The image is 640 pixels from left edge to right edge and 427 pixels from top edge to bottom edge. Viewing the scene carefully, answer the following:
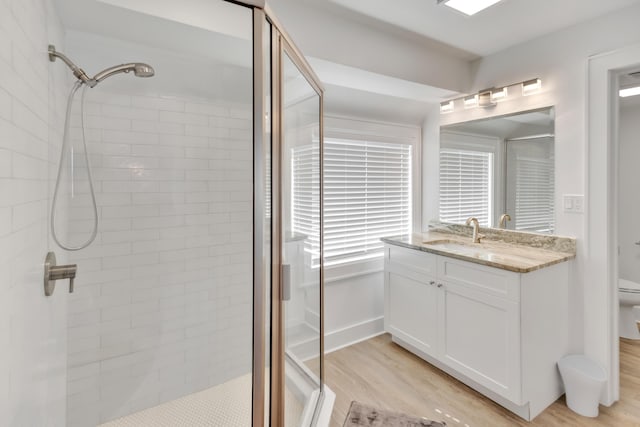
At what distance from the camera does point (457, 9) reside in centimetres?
176

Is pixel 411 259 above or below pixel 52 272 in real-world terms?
below

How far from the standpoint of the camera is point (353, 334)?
2826mm

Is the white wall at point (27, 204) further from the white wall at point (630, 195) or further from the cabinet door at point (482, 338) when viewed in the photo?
the white wall at point (630, 195)

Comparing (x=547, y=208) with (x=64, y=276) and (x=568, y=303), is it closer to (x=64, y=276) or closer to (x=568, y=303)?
(x=568, y=303)

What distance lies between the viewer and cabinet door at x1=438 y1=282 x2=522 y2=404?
183 centimetres

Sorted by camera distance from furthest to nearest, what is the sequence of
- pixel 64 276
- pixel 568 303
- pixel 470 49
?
pixel 470 49, pixel 568 303, pixel 64 276

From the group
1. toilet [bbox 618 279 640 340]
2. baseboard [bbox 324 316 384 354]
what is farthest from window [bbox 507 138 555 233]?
baseboard [bbox 324 316 384 354]

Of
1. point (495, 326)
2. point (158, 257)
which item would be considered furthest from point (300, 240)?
point (495, 326)

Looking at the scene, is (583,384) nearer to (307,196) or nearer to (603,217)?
(603,217)

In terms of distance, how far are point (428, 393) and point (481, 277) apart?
84 cm

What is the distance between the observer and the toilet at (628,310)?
2.56 meters

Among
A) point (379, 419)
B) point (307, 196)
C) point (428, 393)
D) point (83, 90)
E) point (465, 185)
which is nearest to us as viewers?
point (83, 90)

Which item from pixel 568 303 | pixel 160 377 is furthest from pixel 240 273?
pixel 568 303

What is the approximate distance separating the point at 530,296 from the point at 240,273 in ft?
5.62
